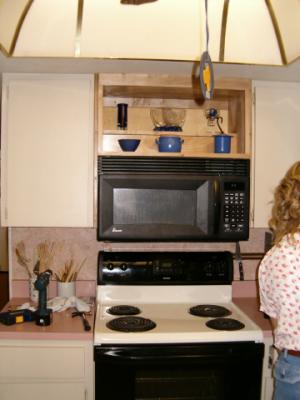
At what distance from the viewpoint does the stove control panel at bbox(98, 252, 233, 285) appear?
2.29 meters

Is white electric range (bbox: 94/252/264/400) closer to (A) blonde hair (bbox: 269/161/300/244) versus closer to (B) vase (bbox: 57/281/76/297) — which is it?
(B) vase (bbox: 57/281/76/297)

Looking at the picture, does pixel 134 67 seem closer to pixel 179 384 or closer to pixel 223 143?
pixel 223 143

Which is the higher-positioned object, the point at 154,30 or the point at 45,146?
the point at 154,30

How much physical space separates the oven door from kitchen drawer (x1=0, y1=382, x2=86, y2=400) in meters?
0.12

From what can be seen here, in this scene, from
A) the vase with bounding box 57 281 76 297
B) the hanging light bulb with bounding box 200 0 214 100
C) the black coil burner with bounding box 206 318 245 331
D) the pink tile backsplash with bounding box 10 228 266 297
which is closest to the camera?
the hanging light bulb with bounding box 200 0 214 100

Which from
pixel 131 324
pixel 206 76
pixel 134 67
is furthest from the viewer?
pixel 134 67

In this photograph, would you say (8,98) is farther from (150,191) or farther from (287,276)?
(287,276)

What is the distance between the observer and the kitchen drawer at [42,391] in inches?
74.1

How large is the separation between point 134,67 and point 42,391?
5.22 feet

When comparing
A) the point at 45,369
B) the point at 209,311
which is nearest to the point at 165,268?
the point at 209,311

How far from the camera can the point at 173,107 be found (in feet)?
8.09

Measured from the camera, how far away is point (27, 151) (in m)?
2.14

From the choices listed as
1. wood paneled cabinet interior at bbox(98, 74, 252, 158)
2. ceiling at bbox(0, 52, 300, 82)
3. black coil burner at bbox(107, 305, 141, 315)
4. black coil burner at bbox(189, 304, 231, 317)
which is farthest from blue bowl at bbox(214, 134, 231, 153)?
black coil burner at bbox(107, 305, 141, 315)

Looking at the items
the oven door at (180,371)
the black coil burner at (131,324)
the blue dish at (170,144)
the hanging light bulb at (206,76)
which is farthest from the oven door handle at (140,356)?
the hanging light bulb at (206,76)
